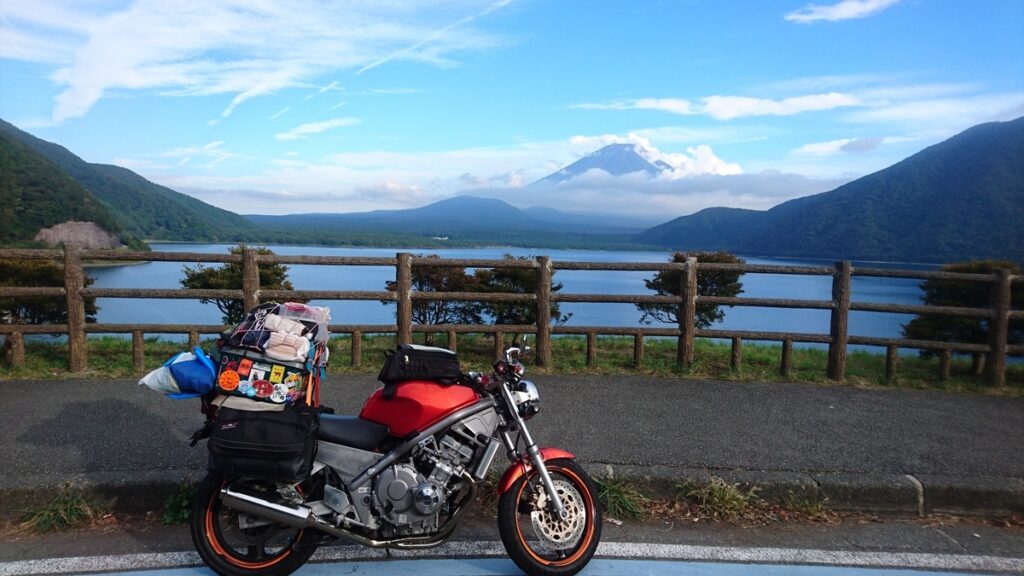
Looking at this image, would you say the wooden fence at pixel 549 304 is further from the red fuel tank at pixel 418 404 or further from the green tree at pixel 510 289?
the red fuel tank at pixel 418 404

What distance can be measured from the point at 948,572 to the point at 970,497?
111 centimetres

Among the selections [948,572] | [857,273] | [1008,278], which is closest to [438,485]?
[948,572]

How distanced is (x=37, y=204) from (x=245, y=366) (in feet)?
69.9

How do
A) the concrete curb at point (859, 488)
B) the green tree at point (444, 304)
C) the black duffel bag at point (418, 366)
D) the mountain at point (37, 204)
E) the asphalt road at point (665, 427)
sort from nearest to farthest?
the black duffel bag at point (418, 366)
the concrete curb at point (859, 488)
the asphalt road at point (665, 427)
the green tree at point (444, 304)
the mountain at point (37, 204)

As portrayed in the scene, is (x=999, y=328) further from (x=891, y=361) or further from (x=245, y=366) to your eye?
(x=245, y=366)

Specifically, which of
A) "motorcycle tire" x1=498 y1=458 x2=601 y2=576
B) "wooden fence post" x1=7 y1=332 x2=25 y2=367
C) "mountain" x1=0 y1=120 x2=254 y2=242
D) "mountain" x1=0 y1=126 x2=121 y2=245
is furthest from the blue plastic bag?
"mountain" x1=0 y1=120 x2=254 y2=242

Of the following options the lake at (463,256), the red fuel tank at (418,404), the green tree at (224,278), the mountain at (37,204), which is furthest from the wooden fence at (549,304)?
the mountain at (37,204)

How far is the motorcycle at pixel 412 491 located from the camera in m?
3.14

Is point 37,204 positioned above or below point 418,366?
above

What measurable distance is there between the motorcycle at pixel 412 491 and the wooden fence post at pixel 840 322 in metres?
5.18

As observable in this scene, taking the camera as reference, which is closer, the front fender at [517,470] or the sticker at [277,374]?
the sticker at [277,374]

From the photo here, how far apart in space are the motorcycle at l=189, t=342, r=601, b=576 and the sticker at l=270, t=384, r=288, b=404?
0.23 m

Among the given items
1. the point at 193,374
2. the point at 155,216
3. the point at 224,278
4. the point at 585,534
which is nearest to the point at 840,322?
the point at 585,534

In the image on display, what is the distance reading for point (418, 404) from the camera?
3188 millimetres
